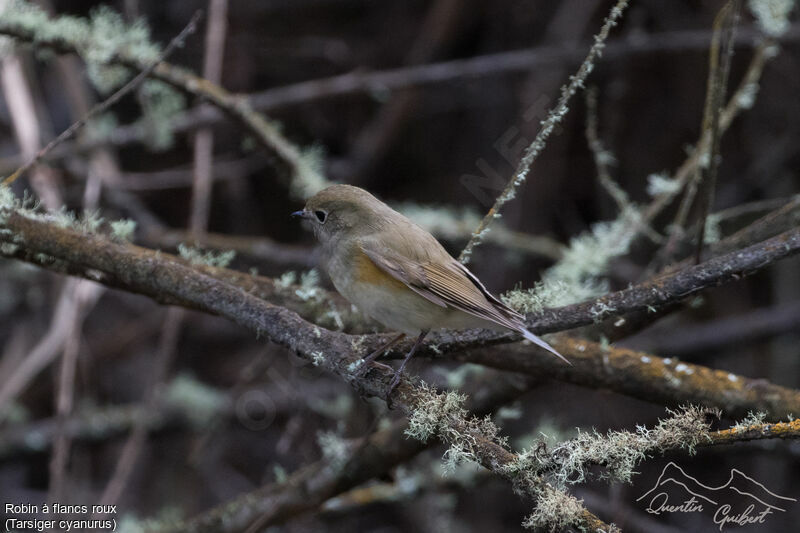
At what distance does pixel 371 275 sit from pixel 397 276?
0.09 metres

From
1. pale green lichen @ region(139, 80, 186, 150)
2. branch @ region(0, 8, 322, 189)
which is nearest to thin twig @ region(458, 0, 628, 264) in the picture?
branch @ region(0, 8, 322, 189)

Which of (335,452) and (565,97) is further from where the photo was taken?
(335,452)

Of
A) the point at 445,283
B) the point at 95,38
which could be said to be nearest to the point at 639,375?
the point at 445,283

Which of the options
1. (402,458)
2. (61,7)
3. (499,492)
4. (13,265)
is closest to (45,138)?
(13,265)

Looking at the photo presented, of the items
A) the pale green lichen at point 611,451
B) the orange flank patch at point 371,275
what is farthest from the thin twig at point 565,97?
the pale green lichen at point 611,451

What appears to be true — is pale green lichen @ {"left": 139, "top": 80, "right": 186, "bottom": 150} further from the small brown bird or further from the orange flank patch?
the orange flank patch

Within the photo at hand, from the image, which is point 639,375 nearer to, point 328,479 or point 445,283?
point 445,283

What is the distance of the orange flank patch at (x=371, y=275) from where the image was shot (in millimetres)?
2230

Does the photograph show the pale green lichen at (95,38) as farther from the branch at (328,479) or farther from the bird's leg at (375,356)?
the branch at (328,479)

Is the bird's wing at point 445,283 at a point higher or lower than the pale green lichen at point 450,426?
higher

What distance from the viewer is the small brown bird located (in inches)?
82.0

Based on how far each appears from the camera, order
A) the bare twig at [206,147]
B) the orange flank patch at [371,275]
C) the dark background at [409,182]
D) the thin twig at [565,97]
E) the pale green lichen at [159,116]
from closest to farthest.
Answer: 1. the thin twig at [565,97]
2. the orange flank patch at [371,275]
3. the bare twig at [206,147]
4. the pale green lichen at [159,116]
5. the dark background at [409,182]

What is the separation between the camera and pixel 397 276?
7.30 ft

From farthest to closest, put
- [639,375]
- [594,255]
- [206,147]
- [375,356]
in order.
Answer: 1. [206,147]
2. [594,255]
3. [639,375]
4. [375,356]
